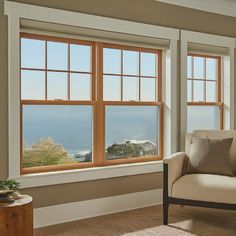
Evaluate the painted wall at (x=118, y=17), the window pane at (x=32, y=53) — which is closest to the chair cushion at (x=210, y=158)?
the painted wall at (x=118, y=17)

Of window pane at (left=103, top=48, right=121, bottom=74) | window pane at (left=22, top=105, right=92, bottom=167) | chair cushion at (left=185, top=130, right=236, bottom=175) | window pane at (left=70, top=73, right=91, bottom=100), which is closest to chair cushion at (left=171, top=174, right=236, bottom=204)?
chair cushion at (left=185, top=130, right=236, bottom=175)

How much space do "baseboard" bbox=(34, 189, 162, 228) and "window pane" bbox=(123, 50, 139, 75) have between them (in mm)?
1454

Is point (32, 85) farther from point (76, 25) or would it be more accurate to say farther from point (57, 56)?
point (76, 25)

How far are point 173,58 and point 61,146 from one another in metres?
1.83

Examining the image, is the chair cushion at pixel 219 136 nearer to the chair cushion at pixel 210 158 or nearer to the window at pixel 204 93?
the chair cushion at pixel 210 158

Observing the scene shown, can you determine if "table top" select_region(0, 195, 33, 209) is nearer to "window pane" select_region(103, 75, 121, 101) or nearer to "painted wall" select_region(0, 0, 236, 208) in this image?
"painted wall" select_region(0, 0, 236, 208)

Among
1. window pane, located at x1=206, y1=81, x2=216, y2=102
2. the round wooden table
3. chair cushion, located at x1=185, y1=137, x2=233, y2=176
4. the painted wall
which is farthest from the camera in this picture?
window pane, located at x1=206, y1=81, x2=216, y2=102

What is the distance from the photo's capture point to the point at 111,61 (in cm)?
484

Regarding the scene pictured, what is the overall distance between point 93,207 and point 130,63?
174 centimetres

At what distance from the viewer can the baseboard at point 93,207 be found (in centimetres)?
423

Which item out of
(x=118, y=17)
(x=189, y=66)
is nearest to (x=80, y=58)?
(x=118, y=17)

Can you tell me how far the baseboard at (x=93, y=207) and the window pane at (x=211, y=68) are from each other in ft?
5.94

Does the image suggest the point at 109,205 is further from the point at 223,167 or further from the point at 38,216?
the point at 223,167

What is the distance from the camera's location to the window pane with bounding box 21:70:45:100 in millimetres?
4180
